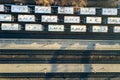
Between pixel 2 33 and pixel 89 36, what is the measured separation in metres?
7.38

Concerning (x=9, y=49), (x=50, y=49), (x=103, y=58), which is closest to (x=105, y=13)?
(x=103, y=58)

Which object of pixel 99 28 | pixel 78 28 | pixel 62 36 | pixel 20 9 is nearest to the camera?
pixel 20 9

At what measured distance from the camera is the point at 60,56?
24016 millimetres

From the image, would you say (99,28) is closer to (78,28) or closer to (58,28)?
(78,28)

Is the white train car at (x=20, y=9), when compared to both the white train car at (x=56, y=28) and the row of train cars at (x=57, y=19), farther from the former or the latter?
the white train car at (x=56, y=28)

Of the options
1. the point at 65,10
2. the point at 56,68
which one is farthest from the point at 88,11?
the point at 56,68

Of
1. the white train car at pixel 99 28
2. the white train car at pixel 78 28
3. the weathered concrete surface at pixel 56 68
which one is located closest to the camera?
the weathered concrete surface at pixel 56 68

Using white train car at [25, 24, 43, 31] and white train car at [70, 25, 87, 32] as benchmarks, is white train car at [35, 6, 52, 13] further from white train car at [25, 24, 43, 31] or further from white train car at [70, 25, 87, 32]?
white train car at [70, 25, 87, 32]

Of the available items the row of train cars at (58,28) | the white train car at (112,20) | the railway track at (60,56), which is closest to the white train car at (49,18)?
the row of train cars at (58,28)

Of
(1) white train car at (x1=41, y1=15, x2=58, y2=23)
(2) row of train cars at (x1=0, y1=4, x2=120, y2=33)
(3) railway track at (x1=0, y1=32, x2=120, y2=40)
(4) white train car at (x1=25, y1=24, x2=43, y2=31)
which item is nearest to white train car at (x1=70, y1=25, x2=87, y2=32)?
(2) row of train cars at (x1=0, y1=4, x2=120, y2=33)

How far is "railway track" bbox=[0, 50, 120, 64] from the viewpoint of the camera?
23781 mm

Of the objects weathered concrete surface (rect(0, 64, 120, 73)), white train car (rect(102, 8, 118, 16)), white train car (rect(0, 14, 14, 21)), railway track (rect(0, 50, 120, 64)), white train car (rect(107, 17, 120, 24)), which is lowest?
weathered concrete surface (rect(0, 64, 120, 73))

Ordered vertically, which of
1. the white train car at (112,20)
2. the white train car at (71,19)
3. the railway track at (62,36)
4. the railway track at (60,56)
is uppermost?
the white train car at (71,19)

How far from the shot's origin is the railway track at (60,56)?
23.8m
